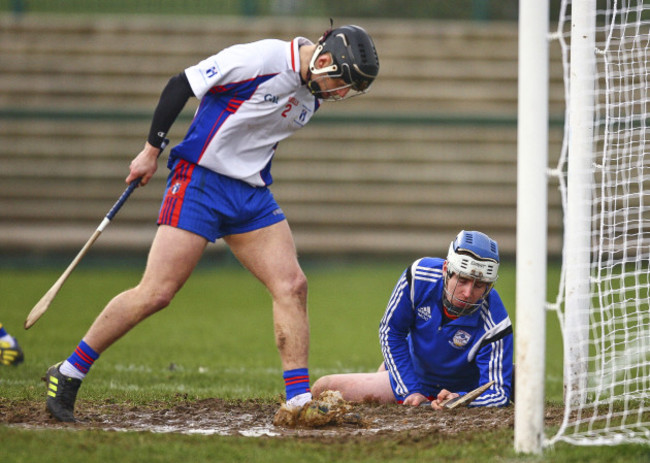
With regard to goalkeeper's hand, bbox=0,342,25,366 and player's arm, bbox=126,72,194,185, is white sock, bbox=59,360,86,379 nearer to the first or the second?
player's arm, bbox=126,72,194,185

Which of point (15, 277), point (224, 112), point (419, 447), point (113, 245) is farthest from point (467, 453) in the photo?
point (113, 245)

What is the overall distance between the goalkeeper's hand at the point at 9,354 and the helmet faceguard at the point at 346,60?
138 inches

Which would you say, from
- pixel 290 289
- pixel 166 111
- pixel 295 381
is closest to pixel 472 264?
pixel 290 289

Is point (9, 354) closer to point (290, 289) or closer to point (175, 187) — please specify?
point (175, 187)

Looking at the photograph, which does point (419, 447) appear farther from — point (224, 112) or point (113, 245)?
point (113, 245)

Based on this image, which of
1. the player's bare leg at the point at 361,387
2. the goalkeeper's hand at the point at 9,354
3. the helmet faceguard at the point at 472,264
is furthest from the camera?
the goalkeeper's hand at the point at 9,354

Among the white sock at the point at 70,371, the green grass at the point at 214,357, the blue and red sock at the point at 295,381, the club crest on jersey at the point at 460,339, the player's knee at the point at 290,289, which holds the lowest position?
the green grass at the point at 214,357

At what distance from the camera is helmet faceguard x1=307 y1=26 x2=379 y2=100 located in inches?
184

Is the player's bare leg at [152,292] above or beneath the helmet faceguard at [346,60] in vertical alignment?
beneath

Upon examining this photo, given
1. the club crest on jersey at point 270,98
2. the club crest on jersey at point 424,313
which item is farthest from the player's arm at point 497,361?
the club crest on jersey at point 270,98

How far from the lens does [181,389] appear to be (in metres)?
6.24

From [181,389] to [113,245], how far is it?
8.65m

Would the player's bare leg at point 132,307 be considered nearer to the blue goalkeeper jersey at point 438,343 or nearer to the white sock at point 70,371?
the white sock at point 70,371

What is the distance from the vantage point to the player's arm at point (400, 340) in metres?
5.55
